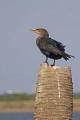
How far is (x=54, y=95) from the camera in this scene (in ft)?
44.0

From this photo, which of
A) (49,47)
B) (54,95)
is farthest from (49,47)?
(54,95)

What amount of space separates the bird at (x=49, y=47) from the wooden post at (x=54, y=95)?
0.94m

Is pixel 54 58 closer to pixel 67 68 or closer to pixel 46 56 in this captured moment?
pixel 46 56

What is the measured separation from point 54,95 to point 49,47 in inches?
79.9

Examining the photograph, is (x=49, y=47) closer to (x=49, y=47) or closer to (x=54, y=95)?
(x=49, y=47)

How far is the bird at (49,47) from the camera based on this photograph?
1498cm

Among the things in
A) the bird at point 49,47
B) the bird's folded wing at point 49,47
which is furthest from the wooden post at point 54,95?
the bird's folded wing at point 49,47

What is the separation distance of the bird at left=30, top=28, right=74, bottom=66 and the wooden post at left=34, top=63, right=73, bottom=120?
0.94 meters

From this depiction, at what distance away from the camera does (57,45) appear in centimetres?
1511

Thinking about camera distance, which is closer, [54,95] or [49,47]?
[54,95]

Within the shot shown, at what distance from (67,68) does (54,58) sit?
1728 millimetres

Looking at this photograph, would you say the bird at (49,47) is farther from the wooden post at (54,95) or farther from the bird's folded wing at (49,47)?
the wooden post at (54,95)

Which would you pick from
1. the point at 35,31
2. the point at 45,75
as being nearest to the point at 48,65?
the point at 45,75

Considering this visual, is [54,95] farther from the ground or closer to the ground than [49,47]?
closer to the ground
